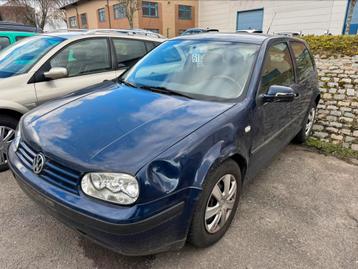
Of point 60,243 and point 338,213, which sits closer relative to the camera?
point 60,243

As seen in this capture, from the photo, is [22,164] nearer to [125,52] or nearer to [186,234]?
[186,234]

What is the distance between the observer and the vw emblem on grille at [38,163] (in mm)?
1861

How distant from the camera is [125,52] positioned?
4355 millimetres

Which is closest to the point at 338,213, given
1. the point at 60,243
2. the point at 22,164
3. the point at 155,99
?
the point at 155,99

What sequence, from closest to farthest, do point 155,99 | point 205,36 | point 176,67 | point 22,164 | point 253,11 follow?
1. point 22,164
2. point 155,99
3. point 176,67
4. point 205,36
5. point 253,11

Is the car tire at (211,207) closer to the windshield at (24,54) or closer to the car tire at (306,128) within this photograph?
the car tire at (306,128)

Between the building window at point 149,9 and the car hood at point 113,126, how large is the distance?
28.7 meters

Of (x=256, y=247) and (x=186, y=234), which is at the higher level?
(x=186, y=234)

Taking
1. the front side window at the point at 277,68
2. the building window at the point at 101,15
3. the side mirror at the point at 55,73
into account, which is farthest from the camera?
the building window at the point at 101,15

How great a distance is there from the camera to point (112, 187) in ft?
5.35

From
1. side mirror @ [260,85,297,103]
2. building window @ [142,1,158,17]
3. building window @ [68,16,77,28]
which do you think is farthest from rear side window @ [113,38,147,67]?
building window @ [68,16,77,28]

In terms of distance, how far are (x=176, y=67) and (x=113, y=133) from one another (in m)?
1.31

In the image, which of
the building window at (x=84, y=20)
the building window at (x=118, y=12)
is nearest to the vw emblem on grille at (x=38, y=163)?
the building window at (x=118, y=12)

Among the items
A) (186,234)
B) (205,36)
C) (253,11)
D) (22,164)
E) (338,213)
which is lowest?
(338,213)
